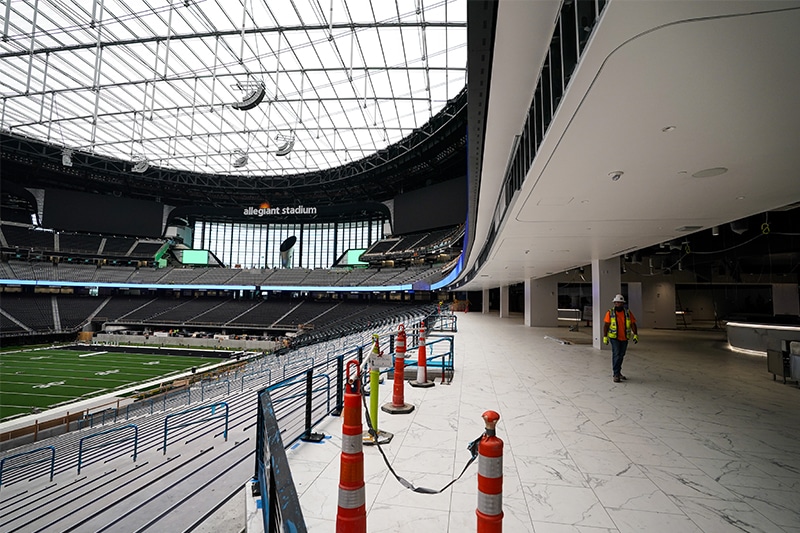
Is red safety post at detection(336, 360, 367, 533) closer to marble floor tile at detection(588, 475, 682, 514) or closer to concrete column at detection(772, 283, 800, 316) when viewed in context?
marble floor tile at detection(588, 475, 682, 514)

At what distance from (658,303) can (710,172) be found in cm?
2209

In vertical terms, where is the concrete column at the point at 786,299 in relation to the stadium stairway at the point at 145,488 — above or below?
above

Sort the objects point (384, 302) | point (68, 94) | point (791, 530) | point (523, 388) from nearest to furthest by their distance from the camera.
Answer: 1. point (791, 530)
2. point (523, 388)
3. point (68, 94)
4. point (384, 302)

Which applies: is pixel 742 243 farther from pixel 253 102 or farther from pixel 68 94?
pixel 68 94

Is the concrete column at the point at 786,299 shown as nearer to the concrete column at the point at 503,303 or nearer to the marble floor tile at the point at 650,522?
the concrete column at the point at 503,303

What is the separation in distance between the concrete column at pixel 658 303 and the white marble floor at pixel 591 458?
1632 cm

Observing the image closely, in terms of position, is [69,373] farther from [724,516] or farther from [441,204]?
[441,204]

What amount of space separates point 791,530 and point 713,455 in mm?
1554

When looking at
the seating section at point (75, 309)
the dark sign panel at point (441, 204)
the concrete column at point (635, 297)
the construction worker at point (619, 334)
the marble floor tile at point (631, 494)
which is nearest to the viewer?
the marble floor tile at point (631, 494)

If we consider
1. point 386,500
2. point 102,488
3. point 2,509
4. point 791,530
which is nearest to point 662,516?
point 791,530

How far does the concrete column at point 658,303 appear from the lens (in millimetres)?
22531

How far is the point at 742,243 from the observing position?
1440 centimetres

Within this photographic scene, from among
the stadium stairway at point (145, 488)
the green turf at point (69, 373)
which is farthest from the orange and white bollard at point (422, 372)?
the green turf at point (69, 373)

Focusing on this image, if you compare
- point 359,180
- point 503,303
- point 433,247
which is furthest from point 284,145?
point 503,303
